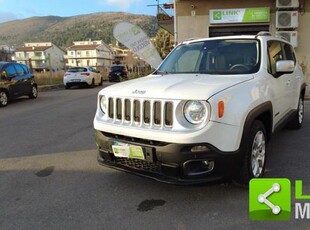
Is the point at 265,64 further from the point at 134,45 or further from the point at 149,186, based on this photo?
the point at 134,45

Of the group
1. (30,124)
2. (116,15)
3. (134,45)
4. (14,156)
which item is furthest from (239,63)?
(116,15)

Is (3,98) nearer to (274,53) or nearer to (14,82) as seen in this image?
(14,82)

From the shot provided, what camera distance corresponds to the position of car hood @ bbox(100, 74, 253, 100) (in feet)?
12.2

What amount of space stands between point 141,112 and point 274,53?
2597 millimetres

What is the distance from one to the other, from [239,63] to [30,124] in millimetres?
5968

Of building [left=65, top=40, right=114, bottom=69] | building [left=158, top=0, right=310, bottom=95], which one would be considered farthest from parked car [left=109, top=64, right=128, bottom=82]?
building [left=65, top=40, right=114, bottom=69]

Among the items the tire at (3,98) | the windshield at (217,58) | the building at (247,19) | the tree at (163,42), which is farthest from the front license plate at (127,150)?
the tree at (163,42)

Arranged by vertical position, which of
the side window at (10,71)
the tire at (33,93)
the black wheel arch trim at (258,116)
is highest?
the side window at (10,71)

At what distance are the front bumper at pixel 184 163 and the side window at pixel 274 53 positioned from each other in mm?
1813

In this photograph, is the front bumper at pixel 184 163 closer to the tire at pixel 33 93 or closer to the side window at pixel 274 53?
the side window at pixel 274 53

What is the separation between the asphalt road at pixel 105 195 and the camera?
3.55 meters

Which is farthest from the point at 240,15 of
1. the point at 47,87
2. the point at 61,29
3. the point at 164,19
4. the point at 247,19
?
the point at 61,29

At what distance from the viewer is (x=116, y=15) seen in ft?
531

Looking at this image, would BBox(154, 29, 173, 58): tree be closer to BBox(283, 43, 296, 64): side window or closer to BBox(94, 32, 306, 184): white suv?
BBox(283, 43, 296, 64): side window
